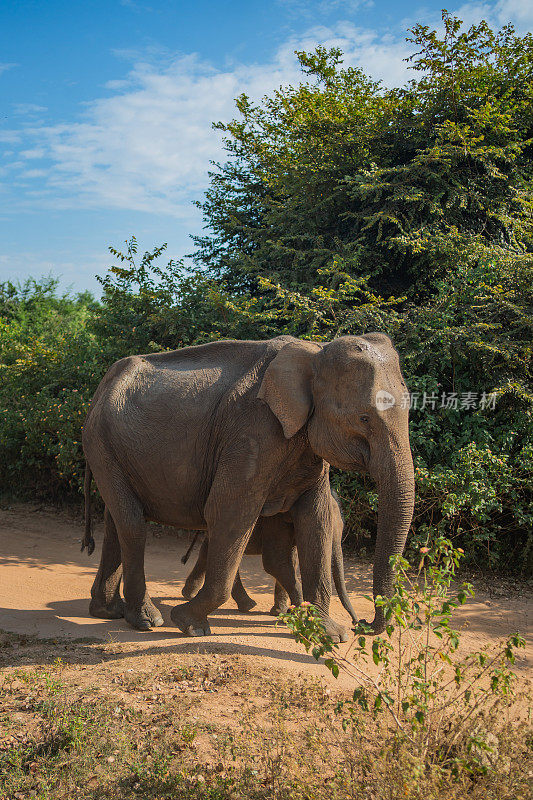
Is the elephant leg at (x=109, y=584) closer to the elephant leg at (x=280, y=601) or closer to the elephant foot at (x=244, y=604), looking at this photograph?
the elephant foot at (x=244, y=604)

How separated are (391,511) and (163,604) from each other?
143 inches

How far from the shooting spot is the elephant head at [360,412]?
4852 mm

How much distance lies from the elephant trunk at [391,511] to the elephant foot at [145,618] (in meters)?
2.35

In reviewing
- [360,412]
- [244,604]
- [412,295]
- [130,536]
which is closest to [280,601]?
[244,604]

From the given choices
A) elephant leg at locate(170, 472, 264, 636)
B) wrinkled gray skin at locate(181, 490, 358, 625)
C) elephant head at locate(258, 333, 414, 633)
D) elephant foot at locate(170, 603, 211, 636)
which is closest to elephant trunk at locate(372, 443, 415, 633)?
elephant head at locate(258, 333, 414, 633)

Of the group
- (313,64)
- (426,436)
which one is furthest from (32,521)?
(313,64)

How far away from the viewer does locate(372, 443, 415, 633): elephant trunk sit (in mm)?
4824

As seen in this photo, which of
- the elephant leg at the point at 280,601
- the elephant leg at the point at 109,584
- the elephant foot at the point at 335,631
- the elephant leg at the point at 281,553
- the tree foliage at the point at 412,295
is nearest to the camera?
the elephant foot at the point at 335,631

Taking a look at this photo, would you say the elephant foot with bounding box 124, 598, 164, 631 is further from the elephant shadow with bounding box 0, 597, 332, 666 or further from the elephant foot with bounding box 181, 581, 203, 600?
the elephant foot with bounding box 181, 581, 203, 600

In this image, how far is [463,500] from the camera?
8.23 m

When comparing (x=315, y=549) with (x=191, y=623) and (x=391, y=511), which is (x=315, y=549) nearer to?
(x=391, y=511)

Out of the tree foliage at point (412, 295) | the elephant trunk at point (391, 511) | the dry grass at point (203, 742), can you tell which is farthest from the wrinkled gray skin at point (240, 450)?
the tree foliage at point (412, 295)

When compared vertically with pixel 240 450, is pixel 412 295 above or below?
above

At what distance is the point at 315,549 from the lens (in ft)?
18.9
